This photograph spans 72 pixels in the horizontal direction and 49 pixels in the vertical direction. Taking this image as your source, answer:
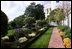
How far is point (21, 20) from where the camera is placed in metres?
10.0

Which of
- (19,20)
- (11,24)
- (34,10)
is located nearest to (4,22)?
(11,24)

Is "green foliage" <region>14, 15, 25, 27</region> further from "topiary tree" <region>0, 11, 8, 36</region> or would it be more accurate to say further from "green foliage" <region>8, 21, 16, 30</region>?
"topiary tree" <region>0, 11, 8, 36</region>

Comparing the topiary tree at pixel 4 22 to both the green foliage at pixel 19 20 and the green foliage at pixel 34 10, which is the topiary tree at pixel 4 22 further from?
the green foliage at pixel 34 10

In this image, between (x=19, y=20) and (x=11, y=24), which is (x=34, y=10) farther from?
(x=11, y=24)

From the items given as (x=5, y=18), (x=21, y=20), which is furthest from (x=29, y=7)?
(x=5, y=18)

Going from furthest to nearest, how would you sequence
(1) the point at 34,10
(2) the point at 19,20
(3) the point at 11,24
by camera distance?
(1) the point at 34,10
(2) the point at 19,20
(3) the point at 11,24

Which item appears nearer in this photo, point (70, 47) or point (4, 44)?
point (4, 44)

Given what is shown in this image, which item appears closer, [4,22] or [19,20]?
[4,22]

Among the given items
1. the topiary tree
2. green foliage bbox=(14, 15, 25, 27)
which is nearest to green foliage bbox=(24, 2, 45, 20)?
green foliage bbox=(14, 15, 25, 27)

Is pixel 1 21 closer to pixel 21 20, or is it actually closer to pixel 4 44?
pixel 4 44

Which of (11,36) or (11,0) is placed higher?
(11,0)

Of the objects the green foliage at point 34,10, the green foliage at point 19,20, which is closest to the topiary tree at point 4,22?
the green foliage at point 19,20

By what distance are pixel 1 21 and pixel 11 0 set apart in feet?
4.33

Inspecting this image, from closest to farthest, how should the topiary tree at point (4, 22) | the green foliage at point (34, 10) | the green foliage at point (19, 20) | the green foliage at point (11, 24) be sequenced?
1. the topiary tree at point (4, 22)
2. the green foliage at point (11, 24)
3. the green foliage at point (19, 20)
4. the green foliage at point (34, 10)
